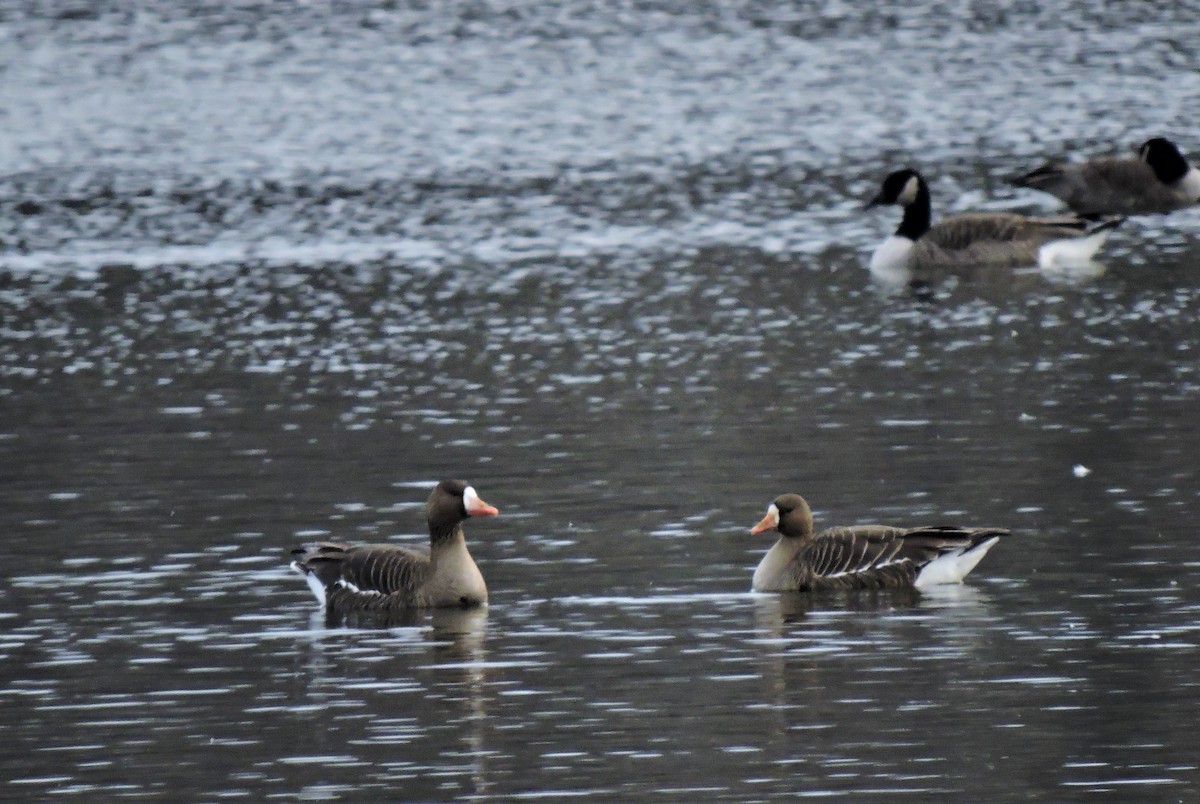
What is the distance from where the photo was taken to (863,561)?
58.3 feet

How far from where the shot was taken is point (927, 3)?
7669 cm

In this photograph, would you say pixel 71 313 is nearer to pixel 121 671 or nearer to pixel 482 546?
pixel 482 546

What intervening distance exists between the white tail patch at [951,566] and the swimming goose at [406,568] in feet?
10.0

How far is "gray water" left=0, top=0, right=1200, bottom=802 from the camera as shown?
13.7 meters

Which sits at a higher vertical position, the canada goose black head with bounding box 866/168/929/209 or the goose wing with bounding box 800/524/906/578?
the canada goose black head with bounding box 866/168/929/209

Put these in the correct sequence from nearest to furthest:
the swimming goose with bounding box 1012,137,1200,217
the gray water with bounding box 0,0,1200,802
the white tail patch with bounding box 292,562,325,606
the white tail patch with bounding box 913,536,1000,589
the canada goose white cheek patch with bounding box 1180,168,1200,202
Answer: the gray water with bounding box 0,0,1200,802, the white tail patch with bounding box 913,536,1000,589, the white tail patch with bounding box 292,562,325,606, the swimming goose with bounding box 1012,137,1200,217, the canada goose white cheek patch with bounding box 1180,168,1200,202

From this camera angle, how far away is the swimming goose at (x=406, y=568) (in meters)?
17.6

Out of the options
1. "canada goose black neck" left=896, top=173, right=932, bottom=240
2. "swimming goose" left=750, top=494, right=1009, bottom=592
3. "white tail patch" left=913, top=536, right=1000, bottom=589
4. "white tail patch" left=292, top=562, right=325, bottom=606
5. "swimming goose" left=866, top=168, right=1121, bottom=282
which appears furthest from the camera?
"canada goose black neck" left=896, top=173, right=932, bottom=240

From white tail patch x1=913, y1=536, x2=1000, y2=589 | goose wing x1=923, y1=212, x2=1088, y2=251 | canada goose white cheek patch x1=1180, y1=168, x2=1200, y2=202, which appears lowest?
white tail patch x1=913, y1=536, x2=1000, y2=589

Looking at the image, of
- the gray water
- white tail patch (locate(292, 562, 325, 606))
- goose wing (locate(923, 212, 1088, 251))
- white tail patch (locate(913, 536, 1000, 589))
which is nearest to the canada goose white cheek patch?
the gray water

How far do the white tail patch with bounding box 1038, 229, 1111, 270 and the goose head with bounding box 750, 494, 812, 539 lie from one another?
17353 mm

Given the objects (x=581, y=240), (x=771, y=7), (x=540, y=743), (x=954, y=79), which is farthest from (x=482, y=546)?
(x=771, y=7)

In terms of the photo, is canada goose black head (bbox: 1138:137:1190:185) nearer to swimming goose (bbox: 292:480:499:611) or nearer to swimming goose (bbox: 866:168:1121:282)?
swimming goose (bbox: 866:168:1121:282)

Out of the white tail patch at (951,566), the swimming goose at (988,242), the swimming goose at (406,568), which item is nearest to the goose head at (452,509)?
the swimming goose at (406,568)
